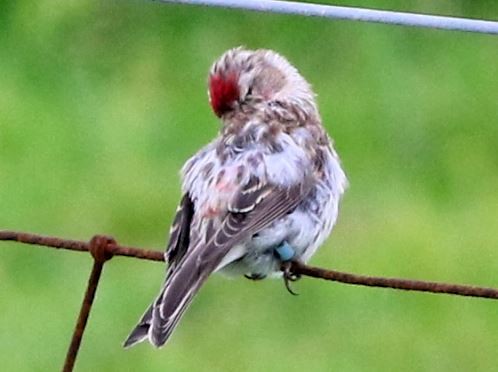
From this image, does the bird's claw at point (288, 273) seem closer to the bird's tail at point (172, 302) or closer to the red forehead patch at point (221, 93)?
the bird's tail at point (172, 302)

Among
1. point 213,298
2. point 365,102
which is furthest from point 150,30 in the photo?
point 213,298

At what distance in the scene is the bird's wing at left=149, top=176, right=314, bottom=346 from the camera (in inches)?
248

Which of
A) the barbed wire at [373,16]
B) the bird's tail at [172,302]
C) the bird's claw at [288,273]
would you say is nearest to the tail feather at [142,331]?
the bird's tail at [172,302]

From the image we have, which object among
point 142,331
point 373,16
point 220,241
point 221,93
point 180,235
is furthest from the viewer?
point 221,93

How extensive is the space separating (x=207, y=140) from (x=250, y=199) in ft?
12.1

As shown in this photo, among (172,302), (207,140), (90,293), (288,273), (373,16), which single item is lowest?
(207,140)

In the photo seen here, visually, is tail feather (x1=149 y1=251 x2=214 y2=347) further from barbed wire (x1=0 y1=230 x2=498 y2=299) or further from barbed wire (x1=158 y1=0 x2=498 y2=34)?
barbed wire (x1=158 y1=0 x2=498 y2=34)

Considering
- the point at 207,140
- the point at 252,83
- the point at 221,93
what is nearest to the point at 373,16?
the point at 221,93

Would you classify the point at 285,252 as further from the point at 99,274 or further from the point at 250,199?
the point at 99,274

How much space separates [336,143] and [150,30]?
57.3 inches

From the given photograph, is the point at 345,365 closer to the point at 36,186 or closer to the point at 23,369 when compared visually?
the point at 23,369

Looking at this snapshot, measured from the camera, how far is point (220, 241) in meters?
6.66

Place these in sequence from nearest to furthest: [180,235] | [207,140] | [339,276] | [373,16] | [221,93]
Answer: [339,276]
[373,16]
[180,235]
[221,93]
[207,140]

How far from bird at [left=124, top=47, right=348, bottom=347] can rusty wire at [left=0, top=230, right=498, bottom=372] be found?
49cm
